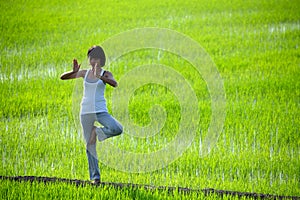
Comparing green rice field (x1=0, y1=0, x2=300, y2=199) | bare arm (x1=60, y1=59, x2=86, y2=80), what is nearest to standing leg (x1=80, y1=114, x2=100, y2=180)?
green rice field (x1=0, y1=0, x2=300, y2=199)

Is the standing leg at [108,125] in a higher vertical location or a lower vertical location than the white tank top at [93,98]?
lower

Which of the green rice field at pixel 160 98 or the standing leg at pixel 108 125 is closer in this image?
the standing leg at pixel 108 125

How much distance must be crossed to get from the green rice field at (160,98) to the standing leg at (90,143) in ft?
0.62

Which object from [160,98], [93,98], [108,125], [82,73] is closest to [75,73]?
[82,73]

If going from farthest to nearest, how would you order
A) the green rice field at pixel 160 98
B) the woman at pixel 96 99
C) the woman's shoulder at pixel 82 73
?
1. the green rice field at pixel 160 98
2. the woman's shoulder at pixel 82 73
3. the woman at pixel 96 99

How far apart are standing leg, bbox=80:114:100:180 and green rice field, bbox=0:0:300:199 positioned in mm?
189

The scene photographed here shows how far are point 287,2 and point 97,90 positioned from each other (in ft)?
32.6

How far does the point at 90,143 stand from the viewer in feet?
14.1

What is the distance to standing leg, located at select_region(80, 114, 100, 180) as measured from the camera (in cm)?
421

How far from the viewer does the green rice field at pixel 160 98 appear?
507 cm

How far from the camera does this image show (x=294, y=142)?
5.85m

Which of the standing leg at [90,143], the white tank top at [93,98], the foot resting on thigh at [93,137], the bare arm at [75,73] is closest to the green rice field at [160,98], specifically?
the standing leg at [90,143]

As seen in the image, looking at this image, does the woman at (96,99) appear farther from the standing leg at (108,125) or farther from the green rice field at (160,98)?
the green rice field at (160,98)

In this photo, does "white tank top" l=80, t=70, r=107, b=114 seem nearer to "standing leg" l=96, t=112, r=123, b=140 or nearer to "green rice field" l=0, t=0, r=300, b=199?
"standing leg" l=96, t=112, r=123, b=140
